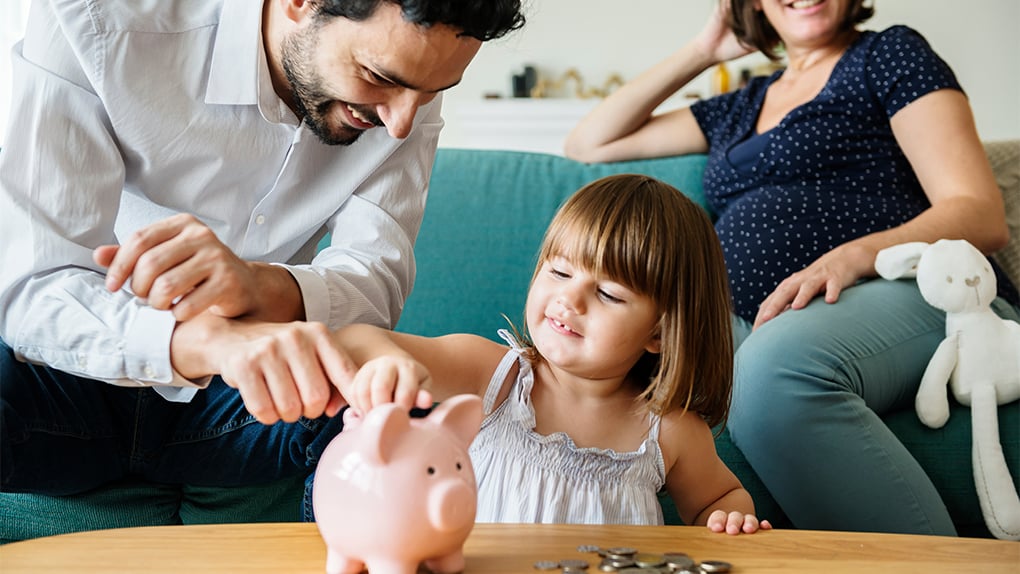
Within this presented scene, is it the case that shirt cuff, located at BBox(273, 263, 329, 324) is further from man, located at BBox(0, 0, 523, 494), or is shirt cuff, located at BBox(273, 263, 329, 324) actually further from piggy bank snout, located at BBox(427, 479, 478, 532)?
piggy bank snout, located at BBox(427, 479, 478, 532)

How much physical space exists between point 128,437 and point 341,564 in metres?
0.55

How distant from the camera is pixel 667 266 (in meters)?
1.26

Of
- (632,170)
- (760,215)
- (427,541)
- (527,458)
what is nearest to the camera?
(427,541)

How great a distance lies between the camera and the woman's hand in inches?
65.3

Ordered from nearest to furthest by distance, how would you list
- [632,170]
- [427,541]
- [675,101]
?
[427,541] < [632,170] < [675,101]

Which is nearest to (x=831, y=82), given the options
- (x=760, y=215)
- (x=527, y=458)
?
(x=760, y=215)

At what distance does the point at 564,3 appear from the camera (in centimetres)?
464

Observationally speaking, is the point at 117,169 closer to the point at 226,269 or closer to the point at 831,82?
the point at 226,269

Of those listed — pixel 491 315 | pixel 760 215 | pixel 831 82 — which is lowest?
pixel 491 315

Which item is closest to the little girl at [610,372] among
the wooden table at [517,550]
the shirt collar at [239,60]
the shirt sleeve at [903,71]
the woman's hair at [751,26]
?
the wooden table at [517,550]

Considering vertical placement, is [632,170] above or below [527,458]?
above

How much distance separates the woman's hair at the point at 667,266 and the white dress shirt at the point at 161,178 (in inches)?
10.8

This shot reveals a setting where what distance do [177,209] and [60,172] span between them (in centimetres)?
20

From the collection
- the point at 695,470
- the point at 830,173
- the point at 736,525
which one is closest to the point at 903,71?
the point at 830,173
